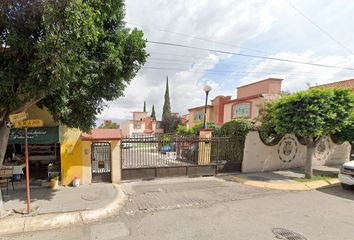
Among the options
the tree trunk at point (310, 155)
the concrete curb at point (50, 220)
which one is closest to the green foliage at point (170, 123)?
the tree trunk at point (310, 155)

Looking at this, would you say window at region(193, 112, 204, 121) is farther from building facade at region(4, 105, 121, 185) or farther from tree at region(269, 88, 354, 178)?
building facade at region(4, 105, 121, 185)

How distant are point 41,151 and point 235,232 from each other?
9.69 meters

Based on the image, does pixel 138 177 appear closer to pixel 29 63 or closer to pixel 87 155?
pixel 87 155

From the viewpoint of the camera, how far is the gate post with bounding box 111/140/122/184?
923cm

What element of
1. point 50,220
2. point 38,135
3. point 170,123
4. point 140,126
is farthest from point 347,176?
point 140,126

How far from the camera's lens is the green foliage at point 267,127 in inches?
456

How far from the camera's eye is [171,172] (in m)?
10.5

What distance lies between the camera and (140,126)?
139 ft

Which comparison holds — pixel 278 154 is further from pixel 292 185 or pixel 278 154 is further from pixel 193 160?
pixel 193 160

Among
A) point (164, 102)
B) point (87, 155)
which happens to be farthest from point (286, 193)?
point (164, 102)

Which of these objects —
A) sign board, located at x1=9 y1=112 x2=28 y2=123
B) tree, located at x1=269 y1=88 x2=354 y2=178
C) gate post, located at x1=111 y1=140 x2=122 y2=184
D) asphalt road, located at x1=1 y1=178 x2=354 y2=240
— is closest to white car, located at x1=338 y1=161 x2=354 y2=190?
asphalt road, located at x1=1 y1=178 x2=354 y2=240

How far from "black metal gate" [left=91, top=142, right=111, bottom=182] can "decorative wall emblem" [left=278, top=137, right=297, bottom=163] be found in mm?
8830

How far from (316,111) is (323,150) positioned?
6.15m

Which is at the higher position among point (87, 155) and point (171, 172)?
point (87, 155)
